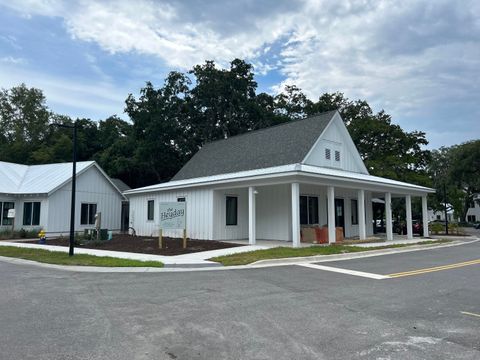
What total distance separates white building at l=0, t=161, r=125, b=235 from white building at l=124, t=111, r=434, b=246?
5.14 m

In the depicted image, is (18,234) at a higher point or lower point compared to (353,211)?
lower

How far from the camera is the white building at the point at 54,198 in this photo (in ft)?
86.8

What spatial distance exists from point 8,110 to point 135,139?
24900mm

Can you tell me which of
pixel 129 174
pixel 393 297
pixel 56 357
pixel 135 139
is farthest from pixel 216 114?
pixel 56 357

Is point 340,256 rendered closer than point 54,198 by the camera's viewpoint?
Yes

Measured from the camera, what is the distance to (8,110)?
170ft

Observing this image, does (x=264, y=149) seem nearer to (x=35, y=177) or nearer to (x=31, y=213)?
(x=31, y=213)

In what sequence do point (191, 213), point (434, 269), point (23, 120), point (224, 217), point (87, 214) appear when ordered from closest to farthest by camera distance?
point (434, 269)
point (224, 217)
point (191, 213)
point (87, 214)
point (23, 120)

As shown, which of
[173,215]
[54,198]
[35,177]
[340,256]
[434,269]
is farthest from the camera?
[35,177]

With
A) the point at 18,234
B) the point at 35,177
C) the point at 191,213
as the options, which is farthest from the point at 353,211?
the point at 35,177

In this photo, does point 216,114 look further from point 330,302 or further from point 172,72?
point 330,302

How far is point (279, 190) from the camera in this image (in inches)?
815

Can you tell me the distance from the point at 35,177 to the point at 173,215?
717 inches

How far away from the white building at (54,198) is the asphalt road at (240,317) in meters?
17.7
